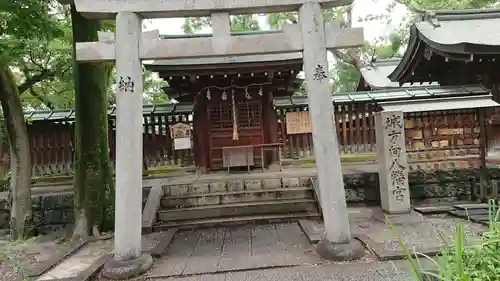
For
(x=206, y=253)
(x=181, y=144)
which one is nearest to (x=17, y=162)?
(x=181, y=144)

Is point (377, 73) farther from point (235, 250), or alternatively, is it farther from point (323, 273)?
point (323, 273)

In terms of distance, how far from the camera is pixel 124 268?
191 inches

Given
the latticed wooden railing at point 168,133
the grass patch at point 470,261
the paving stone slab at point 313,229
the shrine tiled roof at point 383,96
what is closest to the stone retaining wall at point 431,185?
the paving stone slab at point 313,229

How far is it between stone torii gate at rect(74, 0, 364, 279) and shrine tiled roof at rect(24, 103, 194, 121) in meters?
6.75

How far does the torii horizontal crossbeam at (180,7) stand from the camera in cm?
525

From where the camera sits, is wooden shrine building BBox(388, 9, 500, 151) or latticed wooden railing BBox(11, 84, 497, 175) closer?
wooden shrine building BBox(388, 9, 500, 151)

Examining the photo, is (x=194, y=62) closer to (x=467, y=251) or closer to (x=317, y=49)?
(x=317, y=49)

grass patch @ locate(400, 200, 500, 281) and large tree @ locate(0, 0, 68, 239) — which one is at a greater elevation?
large tree @ locate(0, 0, 68, 239)

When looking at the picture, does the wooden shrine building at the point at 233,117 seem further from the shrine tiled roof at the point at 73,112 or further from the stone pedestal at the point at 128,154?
the stone pedestal at the point at 128,154

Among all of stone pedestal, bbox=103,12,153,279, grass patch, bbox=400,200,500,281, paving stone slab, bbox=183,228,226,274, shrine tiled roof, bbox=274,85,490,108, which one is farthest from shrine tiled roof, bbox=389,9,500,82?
stone pedestal, bbox=103,12,153,279

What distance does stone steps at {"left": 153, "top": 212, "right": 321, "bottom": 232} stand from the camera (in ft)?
25.0

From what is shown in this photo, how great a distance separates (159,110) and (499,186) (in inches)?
430

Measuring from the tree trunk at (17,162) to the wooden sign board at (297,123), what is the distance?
7940mm

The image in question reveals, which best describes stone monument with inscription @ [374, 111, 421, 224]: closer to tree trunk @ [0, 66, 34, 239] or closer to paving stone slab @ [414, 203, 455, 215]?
paving stone slab @ [414, 203, 455, 215]
